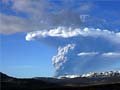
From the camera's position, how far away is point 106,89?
178 metres

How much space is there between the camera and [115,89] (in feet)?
546

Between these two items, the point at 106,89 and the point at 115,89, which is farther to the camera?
the point at 106,89

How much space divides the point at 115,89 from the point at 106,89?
41.3ft
